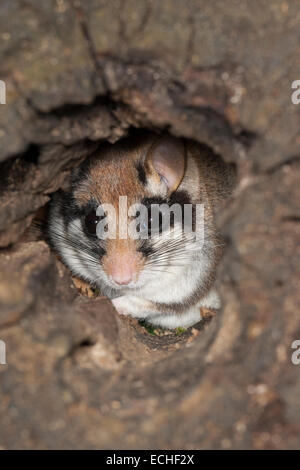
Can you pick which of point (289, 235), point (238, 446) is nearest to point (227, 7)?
point (289, 235)

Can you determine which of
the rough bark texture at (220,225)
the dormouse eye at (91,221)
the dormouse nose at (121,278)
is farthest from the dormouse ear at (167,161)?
the rough bark texture at (220,225)

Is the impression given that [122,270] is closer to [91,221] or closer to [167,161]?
[91,221]

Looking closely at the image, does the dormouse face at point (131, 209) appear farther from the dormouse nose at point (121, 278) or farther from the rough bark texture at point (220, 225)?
the rough bark texture at point (220, 225)

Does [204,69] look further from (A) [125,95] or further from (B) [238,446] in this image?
(B) [238,446]

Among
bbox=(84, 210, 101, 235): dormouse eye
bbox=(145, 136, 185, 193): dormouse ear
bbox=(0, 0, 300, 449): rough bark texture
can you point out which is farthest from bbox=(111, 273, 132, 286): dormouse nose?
bbox=(0, 0, 300, 449): rough bark texture

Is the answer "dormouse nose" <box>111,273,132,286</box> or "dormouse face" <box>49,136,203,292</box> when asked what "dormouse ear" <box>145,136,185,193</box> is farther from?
"dormouse nose" <box>111,273,132,286</box>

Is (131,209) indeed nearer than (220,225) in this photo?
No

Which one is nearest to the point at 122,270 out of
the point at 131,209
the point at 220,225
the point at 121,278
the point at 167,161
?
the point at 121,278

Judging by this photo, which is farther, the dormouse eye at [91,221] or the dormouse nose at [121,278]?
the dormouse eye at [91,221]
